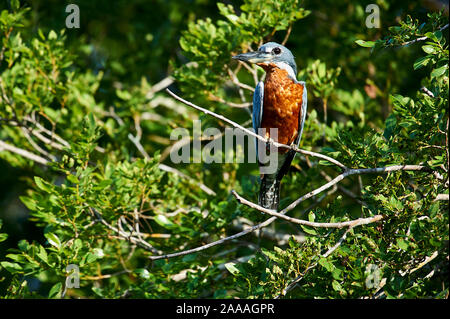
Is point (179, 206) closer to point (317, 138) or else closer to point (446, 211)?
point (317, 138)

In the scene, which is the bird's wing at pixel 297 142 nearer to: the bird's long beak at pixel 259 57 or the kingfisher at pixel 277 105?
the kingfisher at pixel 277 105

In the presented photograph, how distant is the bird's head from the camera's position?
4.01 m

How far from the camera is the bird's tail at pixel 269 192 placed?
4121mm

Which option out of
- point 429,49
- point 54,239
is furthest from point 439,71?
point 54,239

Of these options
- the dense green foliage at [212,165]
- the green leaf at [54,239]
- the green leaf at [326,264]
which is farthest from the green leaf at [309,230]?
the green leaf at [54,239]

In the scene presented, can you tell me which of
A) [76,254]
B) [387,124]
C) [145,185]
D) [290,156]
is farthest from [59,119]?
[387,124]

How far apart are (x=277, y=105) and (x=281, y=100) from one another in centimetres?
5

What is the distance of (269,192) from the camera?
416 centimetres

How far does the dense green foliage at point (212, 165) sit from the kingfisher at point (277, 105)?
0.58 ft

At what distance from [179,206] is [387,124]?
1.95m

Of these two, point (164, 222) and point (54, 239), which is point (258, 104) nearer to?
point (164, 222)

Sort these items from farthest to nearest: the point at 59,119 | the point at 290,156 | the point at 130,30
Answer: the point at 130,30
the point at 59,119
the point at 290,156

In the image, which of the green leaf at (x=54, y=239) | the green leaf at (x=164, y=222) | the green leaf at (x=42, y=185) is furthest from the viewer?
the green leaf at (x=164, y=222)
